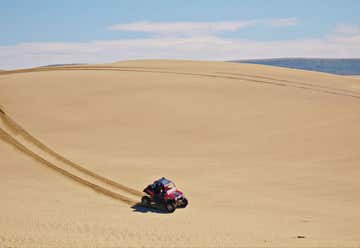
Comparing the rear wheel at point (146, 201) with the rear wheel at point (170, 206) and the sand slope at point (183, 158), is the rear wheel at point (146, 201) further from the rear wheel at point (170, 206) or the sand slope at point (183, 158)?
the rear wheel at point (170, 206)

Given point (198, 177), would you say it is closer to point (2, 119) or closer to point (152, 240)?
point (152, 240)

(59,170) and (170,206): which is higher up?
(59,170)

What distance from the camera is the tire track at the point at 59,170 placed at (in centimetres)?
2141

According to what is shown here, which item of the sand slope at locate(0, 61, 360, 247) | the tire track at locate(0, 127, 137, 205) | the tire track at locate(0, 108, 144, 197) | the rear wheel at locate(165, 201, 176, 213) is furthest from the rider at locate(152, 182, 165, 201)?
the tire track at locate(0, 108, 144, 197)

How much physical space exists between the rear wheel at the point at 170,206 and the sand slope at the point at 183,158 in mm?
416

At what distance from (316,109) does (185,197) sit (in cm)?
1951

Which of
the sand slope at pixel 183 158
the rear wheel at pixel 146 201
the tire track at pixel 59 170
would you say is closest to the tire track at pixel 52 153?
the sand slope at pixel 183 158

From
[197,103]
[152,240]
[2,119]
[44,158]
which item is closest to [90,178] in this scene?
[44,158]

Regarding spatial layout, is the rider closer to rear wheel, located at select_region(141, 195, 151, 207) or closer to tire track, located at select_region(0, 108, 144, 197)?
rear wheel, located at select_region(141, 195, 151, 207)

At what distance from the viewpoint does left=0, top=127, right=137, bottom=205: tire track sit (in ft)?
70.2

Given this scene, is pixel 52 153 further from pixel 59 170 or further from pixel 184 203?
pixel 184 203

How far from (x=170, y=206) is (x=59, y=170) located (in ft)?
24.7

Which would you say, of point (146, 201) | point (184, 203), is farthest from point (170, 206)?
point (146, 201)

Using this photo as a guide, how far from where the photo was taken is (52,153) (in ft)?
91.6
